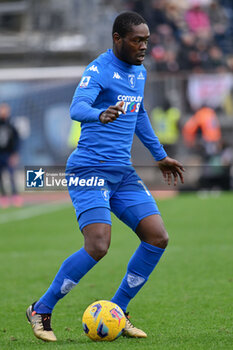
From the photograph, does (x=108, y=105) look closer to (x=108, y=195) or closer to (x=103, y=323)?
(x=108, y=195)

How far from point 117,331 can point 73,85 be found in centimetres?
1881

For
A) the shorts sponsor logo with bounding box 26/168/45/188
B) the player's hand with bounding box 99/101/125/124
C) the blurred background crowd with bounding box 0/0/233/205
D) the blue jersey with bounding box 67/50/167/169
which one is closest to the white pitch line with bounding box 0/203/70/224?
the blurred background crowd with bounding box 0/0/233/205

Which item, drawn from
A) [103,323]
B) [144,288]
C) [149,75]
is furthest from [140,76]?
[149,75]

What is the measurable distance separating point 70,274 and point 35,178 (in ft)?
2.44

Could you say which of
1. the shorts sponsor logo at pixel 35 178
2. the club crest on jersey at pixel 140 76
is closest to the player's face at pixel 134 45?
the club crest on jersey at pixel 140 76

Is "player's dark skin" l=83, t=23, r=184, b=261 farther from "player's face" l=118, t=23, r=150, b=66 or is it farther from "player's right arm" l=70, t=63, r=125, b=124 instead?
"player's right arm" l=70, t=63, r=125, b=124

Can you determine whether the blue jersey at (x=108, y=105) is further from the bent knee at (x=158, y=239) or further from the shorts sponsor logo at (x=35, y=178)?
the bent knee at (x=158, y=239)

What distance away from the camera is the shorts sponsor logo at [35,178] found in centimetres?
475

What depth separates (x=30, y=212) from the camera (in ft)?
51.4

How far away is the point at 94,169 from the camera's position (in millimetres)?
4562

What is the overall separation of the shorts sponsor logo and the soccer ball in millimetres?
946

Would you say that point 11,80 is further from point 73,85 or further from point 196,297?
point 196,297

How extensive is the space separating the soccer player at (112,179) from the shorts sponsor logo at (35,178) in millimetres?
232

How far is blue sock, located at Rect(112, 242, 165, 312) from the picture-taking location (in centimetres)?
467
